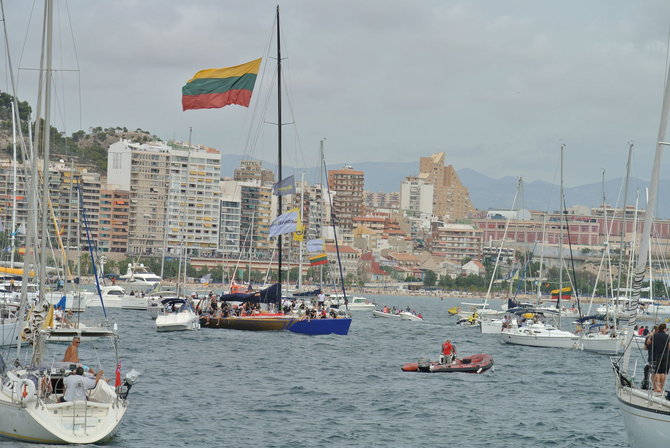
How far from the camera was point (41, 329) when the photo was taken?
25391 mm

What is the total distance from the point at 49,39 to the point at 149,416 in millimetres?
9936

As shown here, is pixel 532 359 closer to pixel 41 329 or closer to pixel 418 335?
pixel 418 335

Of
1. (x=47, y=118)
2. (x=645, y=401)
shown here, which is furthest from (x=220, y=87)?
(x=645, y=401)

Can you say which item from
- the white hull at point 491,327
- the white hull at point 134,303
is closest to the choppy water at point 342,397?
the white hull at point 491,327

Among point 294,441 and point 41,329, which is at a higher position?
point 41,329

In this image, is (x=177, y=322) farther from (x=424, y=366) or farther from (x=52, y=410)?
(x=52, y=410)

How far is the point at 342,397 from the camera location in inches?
1297

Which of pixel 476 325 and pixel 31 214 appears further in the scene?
pixel 476 325

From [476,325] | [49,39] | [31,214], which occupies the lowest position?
[476,325]

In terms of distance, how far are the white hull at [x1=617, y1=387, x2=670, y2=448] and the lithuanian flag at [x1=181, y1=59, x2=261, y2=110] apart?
3067 cm

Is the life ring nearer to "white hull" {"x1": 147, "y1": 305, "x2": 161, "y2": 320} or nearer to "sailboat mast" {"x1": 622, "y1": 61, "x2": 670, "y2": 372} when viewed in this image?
"sailboat mast" {"x1": 622, "y1": 61, "x2": 670, "y2": 372}

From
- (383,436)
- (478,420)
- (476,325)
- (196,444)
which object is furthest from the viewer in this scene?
(476,325)

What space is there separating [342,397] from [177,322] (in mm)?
23700

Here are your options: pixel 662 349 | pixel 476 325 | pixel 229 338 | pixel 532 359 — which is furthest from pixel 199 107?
pixel 476 325
